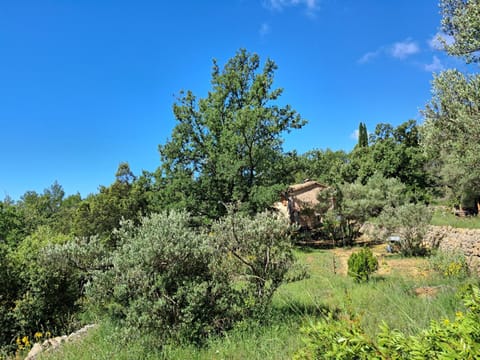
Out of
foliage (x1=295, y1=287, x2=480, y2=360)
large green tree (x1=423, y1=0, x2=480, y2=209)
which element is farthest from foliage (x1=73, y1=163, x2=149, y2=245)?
foliage (x1=295, y1=287, x2=480, y2=360)

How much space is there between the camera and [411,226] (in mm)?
14039

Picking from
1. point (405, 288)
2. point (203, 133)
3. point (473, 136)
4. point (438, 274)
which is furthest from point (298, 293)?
point (203, 133)

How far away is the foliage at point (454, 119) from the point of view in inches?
257

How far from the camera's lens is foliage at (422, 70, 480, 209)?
21.4 ft

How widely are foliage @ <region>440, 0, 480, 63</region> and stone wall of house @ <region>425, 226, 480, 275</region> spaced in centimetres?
803

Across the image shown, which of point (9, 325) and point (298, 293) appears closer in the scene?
point (9, 325)

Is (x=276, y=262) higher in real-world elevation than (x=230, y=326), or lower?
higher

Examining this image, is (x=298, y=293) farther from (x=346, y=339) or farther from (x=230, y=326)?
(x=346, y=339)

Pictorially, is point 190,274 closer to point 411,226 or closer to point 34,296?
point 34,296

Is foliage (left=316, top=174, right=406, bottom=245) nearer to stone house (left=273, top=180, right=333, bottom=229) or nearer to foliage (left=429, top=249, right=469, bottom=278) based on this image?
stone house (left=273, top=180, right=333, bottom=229)

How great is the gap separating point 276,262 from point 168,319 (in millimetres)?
1926

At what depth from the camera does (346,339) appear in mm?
1465

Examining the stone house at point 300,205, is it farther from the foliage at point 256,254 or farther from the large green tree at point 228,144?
the foliage at point 256,254

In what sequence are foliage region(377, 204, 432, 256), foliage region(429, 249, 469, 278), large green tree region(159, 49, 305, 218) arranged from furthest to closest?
large green tree region(159, 49, 305, 218), foliage region(377, 204, 432, 256), foliage region(429, 249, 469, 278)
